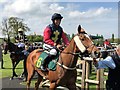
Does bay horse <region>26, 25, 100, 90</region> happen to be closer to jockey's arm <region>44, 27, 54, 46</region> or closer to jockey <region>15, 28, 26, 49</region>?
jockey's arm <region>44, 27, 54, 46</region>

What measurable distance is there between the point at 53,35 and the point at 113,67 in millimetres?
2692

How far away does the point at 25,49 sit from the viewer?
14.5m

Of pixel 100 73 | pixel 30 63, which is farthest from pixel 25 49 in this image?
pixel 100 73

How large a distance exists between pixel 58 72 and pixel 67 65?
1.12 ft

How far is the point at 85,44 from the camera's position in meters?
6.19

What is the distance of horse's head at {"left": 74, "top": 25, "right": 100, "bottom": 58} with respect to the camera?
5880 millimetres

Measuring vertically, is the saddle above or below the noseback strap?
below

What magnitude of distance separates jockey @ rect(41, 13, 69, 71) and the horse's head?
1.12 meters

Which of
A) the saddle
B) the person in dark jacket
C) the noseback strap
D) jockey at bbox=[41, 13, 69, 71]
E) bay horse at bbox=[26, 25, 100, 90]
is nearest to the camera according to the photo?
the person in dark jacket

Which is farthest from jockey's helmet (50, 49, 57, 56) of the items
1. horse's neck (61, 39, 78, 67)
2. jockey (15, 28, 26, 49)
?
jockey (15, 28, 26, 49)

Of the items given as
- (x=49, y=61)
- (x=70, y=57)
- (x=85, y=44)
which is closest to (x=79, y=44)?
(x=85, y=44)

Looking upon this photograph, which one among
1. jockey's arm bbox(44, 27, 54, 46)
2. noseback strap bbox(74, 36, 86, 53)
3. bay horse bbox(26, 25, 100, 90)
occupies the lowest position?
bay horse bbox(26, 25, 100, 90)

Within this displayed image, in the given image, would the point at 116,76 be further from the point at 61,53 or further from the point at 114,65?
the point at 61,53

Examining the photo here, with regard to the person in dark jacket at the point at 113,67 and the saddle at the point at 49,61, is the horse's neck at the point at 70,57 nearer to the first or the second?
the saddle at the point at 49,61
